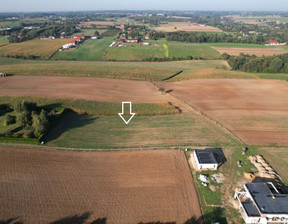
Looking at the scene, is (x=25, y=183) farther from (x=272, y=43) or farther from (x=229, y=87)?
(x=272, y=43)

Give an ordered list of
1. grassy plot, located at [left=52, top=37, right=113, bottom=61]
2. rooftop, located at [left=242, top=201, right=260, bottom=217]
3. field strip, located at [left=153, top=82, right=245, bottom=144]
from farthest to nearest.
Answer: grassy plot, located at [left=52, top=37, right=113, bottom=61], field strip, located at [left=153, top=82, right=245, bottom=144], rooftop, located at [left=242, top=201, right=260, bottom=217]

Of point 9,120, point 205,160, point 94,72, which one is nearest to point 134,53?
point 94,72

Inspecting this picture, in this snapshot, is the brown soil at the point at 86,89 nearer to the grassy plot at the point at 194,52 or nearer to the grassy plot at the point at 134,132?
the grassy plot at the point at 134,132

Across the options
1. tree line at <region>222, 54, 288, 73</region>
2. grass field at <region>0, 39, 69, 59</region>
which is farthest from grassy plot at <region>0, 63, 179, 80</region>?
tree line at <region>222, 54, 288, 73</region>

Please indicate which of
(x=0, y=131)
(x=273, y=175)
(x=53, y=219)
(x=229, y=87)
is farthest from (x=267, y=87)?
(x=0, y=131)

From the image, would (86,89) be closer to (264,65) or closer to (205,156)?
(205,156)

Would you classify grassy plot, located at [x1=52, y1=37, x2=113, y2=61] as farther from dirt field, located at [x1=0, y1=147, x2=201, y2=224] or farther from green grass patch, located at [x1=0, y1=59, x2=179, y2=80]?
dirt field, located at [x1=0, y1=147, x2=201, y2=224]
